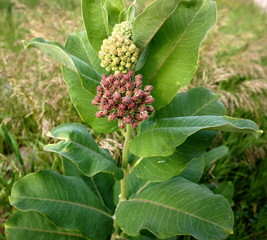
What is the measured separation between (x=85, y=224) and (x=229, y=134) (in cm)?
183

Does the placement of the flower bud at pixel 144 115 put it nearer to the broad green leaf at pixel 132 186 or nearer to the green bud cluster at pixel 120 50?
the green bud cluster at pixel 120 50

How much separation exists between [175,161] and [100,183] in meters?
0.70

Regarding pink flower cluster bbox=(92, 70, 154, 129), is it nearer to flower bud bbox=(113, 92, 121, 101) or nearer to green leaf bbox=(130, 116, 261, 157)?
flower bud bbox=(113, 92, 121, 101)

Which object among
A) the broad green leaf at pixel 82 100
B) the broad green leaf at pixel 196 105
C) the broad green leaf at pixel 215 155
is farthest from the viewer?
the broad green leaf at pixel 215 155

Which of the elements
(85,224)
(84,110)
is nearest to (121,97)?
(84,110)

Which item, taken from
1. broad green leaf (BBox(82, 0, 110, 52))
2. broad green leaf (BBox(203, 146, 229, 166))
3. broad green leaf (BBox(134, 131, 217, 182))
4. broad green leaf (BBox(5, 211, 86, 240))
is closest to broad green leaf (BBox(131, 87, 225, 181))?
broad green leaf (BBox(134, 131, 217, 182))

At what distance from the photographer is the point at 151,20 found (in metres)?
1.17

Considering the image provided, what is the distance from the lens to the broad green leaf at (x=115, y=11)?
1.34 m

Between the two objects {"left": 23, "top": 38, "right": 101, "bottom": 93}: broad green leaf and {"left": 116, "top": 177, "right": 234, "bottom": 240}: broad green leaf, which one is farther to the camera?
{"left": 116, "top": 177, "right": 234, "bottom": 240}: broad green leaf

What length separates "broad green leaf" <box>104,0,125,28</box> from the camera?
1344mm

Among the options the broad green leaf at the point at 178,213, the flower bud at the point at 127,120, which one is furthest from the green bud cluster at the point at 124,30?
the broad green leaf at the point at 178,213

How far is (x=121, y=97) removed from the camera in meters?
1.27

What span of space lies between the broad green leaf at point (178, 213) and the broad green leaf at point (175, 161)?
0.17 metres

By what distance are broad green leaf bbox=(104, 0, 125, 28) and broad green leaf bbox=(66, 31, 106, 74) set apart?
22 centimetres
